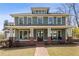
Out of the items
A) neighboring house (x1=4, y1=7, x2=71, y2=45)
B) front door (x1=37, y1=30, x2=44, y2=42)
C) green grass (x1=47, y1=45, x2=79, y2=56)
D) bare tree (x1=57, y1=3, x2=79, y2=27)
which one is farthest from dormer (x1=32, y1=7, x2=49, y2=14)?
green grass (x1=47, y1=45, x2=79, y2=56)

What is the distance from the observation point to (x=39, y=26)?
22.9m

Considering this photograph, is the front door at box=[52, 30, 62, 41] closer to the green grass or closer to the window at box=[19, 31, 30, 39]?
the window at box=[19, 31, 30, 39]

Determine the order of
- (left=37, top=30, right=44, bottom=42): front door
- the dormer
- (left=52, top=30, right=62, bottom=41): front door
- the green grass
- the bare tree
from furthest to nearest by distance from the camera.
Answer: the bare tree
the dormer
(left=52, top=30, right=62, bottom=41): front door
(left=37, top=30, right=44, bottom=42): front door
the green grass

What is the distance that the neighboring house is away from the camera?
911 inches

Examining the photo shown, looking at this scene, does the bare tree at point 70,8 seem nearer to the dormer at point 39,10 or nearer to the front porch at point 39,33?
the dormer at point 39,10

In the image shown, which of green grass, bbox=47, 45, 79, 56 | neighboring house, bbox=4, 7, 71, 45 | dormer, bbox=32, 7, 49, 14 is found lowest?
green grass, bbox=47, 45, 79, 56

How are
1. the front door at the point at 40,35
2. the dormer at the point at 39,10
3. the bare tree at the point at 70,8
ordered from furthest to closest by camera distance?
the bare tree at the point at 70,8 → the dormer at the point at 39,10 → the front door at the point at 40,35

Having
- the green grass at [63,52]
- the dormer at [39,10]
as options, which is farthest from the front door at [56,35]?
the green grass at [63,52]

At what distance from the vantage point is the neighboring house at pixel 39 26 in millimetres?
23141

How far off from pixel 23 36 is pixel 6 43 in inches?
157

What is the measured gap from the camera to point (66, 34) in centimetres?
2411

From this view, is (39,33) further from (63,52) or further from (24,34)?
(63,52)

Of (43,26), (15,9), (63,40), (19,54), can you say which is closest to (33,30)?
(43,26)

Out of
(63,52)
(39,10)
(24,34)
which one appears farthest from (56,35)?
(63,52)
